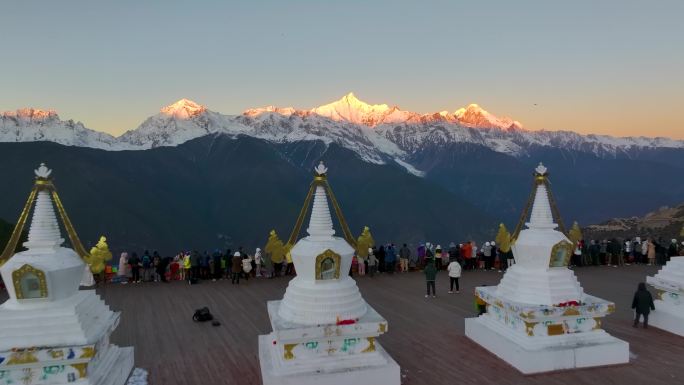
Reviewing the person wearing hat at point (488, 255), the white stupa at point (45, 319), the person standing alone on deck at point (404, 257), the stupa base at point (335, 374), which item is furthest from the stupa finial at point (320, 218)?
the person wearing hat at point (488, 255)

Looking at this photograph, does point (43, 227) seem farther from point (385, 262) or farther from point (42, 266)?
point (385, 262)

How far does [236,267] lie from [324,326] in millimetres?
9385

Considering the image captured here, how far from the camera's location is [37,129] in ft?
429

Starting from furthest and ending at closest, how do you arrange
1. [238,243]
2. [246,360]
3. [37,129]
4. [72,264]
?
[37,129] → [238,243] → [246,360] → [72,264]

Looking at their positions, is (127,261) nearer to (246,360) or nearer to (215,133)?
(246,360)

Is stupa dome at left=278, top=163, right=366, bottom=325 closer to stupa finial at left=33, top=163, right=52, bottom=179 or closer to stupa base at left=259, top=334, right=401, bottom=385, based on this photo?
stupa base at left=259, top=334, right=401, bottom=385

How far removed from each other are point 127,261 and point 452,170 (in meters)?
146

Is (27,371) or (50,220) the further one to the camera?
(50,220)

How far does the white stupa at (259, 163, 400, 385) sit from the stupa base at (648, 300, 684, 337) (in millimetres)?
7420

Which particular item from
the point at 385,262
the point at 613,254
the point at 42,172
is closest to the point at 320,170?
the point at 42,172

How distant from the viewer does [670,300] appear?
12039 mm

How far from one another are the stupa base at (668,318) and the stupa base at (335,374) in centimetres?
740

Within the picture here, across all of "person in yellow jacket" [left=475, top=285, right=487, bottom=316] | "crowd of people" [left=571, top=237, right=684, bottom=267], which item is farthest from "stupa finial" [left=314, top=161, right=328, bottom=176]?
"crowd of people" [left=571, top=237, right=684, bottom=267]

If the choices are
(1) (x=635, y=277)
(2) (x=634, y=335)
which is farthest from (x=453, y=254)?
(2) (x=634, y=335)
